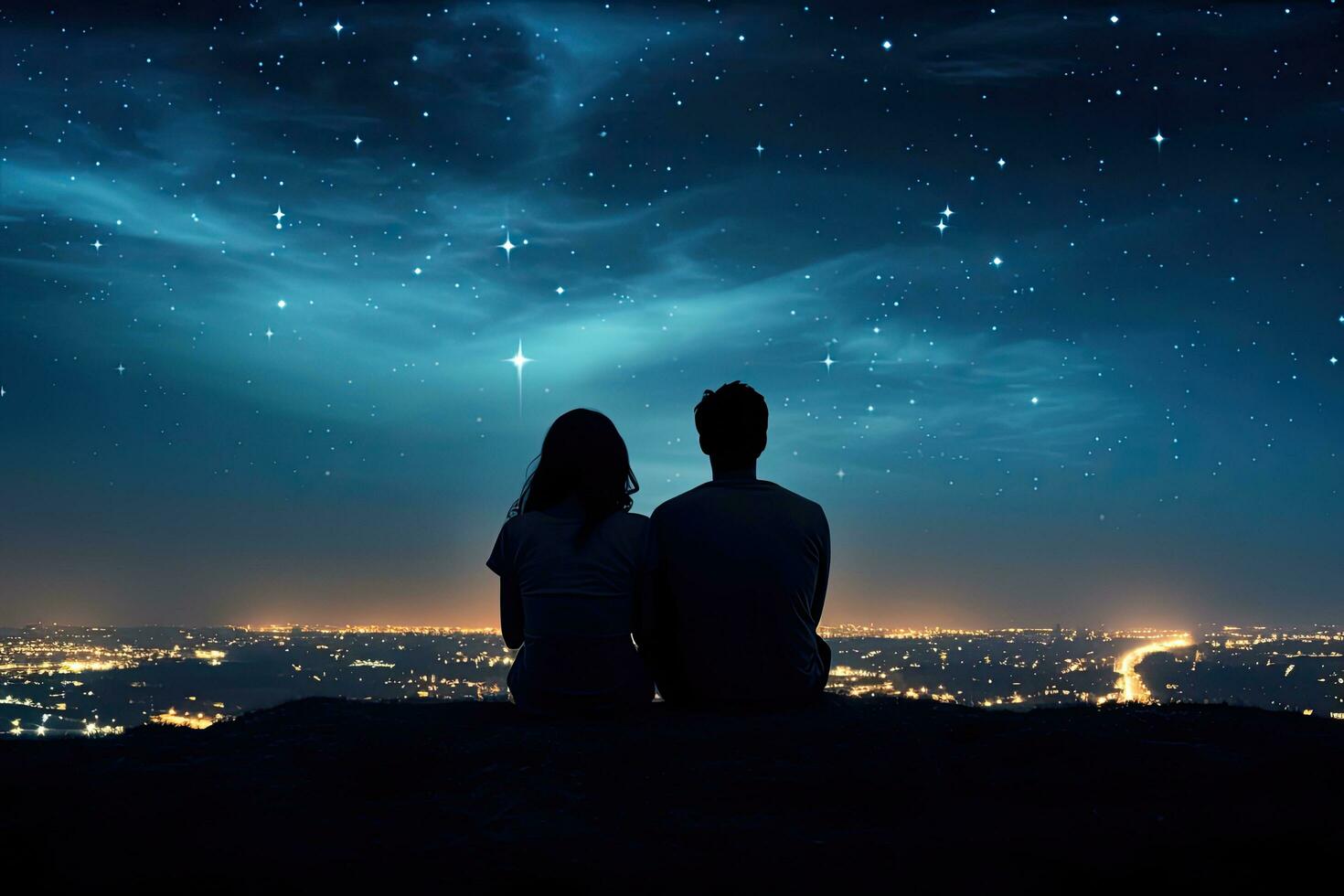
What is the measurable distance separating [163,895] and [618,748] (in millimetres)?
1654

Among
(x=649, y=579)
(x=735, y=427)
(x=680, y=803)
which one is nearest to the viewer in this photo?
(x=680, y=803)

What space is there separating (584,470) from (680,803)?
1814 millimetres

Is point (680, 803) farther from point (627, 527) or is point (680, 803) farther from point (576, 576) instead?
point (627, 527)

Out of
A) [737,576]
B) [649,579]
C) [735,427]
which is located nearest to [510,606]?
[649,579]

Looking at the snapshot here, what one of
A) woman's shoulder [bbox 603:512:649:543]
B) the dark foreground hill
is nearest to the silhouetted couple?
woman's shoulder [bbox 603:512:649:543]

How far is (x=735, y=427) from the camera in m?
4.61

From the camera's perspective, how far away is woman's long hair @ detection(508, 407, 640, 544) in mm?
4375

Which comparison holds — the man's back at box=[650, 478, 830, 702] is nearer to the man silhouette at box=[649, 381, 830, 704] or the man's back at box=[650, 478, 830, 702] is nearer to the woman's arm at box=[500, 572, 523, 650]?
the man silhouette at box=[649, 381, 830, 704]

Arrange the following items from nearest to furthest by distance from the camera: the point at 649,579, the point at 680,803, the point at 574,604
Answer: the point at 680,803, the point at 574,604, the point at 649,579

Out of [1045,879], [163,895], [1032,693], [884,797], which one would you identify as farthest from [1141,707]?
[1032,693]

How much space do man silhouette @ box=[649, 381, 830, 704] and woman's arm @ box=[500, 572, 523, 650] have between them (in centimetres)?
68

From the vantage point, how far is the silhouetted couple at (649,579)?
14.1 ft

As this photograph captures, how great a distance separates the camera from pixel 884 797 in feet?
10.2

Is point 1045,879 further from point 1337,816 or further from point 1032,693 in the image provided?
point 1032,693
